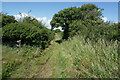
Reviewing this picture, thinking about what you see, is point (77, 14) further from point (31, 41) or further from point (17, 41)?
point (17, 41)

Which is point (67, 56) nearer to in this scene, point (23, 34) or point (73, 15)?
point (23, 34)

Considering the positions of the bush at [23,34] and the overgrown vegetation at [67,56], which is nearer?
the overgrown vegetation at [67,56]

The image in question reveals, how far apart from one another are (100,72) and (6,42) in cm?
803

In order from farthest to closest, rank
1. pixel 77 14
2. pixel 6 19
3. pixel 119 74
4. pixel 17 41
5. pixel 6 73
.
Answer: pixel 77 14 → pixel 6 19 → pixel 17 41 → pixel 6 73 → pixel 119 74

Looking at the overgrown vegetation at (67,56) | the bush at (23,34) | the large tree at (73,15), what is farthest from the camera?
the large tree at (73,15)

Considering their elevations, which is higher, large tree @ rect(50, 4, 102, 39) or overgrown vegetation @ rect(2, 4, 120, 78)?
large tree @ rect(50, 4, 102, 39)

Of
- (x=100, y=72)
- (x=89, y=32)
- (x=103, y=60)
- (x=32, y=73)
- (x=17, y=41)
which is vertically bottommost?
(x=32, y=73)

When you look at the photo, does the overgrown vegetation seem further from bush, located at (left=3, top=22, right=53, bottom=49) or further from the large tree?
the large tree

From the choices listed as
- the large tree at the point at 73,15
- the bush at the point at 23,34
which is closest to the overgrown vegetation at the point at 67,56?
the bush at the point at 23,34

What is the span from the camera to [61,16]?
18.0 metres

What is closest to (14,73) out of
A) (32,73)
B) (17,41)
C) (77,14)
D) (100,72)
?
(32,73)

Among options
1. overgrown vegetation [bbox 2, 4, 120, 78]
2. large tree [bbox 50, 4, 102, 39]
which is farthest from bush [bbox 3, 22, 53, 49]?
large tree [bbox 50, 4, 102, 39]

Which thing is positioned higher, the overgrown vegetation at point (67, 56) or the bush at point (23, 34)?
the bush at point (23, 34)

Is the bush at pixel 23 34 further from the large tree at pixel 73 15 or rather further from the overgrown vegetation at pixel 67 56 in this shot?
the large tree at pixel 73 15
